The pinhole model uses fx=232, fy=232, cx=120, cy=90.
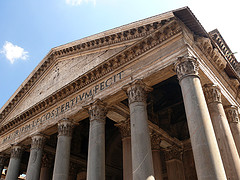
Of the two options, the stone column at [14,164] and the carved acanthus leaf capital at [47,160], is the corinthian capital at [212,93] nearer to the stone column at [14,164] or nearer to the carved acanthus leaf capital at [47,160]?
the stone column at [14,164]

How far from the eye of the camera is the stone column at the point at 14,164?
12.3 metres

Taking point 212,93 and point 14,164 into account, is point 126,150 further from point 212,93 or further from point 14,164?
point 14,164

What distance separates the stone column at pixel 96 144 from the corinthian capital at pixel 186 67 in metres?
3.61

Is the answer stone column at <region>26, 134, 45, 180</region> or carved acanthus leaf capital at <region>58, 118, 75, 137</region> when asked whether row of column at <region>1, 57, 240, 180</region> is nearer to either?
carved acanthus leaf capital at <region>58, 118, 75, 137</region>

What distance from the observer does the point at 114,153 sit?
1638 cm

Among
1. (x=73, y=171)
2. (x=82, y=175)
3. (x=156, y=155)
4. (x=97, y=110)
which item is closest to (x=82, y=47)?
(x=97, y=110)

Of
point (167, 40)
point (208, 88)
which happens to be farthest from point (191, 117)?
point (167, 40)

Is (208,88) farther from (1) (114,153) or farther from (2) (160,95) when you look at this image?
(1) (114,153)

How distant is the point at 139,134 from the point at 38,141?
21.3 ft

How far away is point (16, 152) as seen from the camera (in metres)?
13.0

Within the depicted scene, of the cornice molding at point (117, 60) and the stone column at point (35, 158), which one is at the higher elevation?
the cornice molding at point (117, 60)

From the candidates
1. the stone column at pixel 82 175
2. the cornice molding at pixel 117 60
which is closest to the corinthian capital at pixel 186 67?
the cornice molding at pixel 117 60

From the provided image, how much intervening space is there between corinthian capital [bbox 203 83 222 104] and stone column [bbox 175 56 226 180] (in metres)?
1.57

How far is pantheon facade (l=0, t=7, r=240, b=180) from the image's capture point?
7164mm
